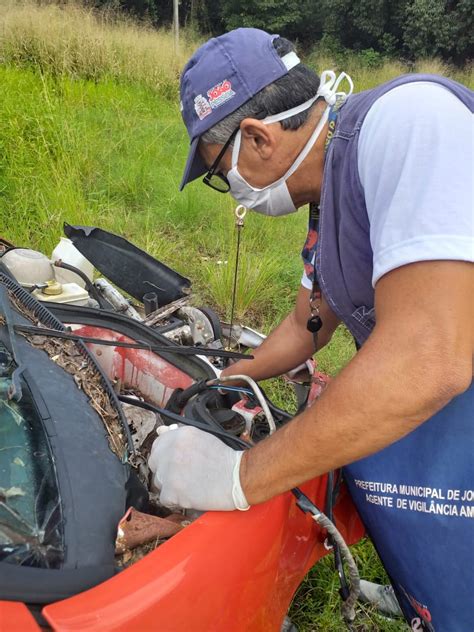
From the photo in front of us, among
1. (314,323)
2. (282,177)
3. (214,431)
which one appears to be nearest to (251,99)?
(282,177)

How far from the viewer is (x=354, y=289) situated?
1396 mm

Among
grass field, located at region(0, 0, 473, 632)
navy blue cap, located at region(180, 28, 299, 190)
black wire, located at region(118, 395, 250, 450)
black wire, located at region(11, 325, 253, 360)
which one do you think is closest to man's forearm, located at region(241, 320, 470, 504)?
black wire, located at region(118, 395, 250, 450)

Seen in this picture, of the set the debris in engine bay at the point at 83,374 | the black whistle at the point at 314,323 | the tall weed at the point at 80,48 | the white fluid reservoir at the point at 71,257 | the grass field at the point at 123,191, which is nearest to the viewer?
the debris in engine bay at the point at 83,374

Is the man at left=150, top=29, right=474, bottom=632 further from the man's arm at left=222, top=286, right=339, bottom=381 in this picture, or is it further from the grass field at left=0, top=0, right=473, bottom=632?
the grass field at left=0, top=0, right=473, bottom=632

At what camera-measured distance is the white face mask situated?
1417 millimetres

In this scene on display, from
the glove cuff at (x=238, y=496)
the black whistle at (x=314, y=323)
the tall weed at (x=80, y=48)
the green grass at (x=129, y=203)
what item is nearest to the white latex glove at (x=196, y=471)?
the glove cuff at (x=238, y=496)

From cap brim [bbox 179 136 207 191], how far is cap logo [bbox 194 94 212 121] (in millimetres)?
71

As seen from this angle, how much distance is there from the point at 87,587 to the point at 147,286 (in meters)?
1.57

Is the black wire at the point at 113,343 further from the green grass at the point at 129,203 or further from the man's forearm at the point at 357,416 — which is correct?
the green grass at the point at 129,203

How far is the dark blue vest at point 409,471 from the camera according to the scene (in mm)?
1260

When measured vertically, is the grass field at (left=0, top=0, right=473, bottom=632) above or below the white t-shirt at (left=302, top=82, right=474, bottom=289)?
below

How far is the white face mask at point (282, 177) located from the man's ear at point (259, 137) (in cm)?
3

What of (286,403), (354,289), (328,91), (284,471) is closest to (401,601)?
(284,471)

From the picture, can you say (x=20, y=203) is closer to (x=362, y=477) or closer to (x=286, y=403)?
(x=286, y=403)
